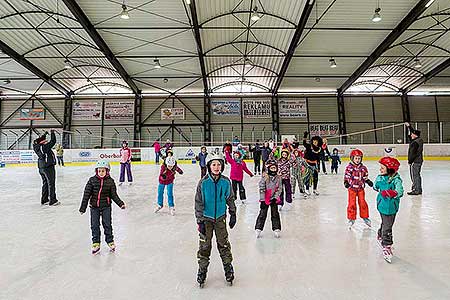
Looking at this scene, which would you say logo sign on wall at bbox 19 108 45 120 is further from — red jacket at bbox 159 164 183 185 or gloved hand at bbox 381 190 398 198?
gloved hand at bbox 381 190 398 198

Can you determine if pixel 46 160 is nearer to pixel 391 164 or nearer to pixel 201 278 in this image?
pixel 201 278

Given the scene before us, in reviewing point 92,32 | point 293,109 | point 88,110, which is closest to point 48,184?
point 92,32

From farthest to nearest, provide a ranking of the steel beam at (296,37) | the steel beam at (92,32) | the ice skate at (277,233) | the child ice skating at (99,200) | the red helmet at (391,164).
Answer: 1. the steel beam at (296,37)
2. the steel beam at (92,32)
3. the ice skate at (277,233)
4. the child ice skating at (99,200)
5. the red helmet at (391,164)

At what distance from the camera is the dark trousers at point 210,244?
254 centimetres

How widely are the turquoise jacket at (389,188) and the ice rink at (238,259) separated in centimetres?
57

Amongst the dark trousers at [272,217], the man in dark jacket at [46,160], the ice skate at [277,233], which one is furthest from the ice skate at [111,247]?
the man in dark jacket at [46,160]

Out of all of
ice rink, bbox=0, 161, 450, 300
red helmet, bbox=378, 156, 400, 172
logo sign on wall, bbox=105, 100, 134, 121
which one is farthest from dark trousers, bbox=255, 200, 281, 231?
logo sign on wall, bbox=105, 100, 134, 121

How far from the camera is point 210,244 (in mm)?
2545

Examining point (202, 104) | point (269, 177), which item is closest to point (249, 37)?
point (202, 104)

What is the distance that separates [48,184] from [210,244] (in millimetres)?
5505

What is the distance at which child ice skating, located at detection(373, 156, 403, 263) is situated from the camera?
3.02 meters

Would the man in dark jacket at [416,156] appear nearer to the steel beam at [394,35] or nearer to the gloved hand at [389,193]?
the gloved hand at [389,193]

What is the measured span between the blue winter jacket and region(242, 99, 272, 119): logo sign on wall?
2318cm

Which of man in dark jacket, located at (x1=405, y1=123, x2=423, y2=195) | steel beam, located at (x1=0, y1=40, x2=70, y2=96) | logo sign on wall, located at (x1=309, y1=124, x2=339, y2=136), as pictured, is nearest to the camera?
man in dark jacket, located at (x1=405, y1=123, x2=423, y2=195)
